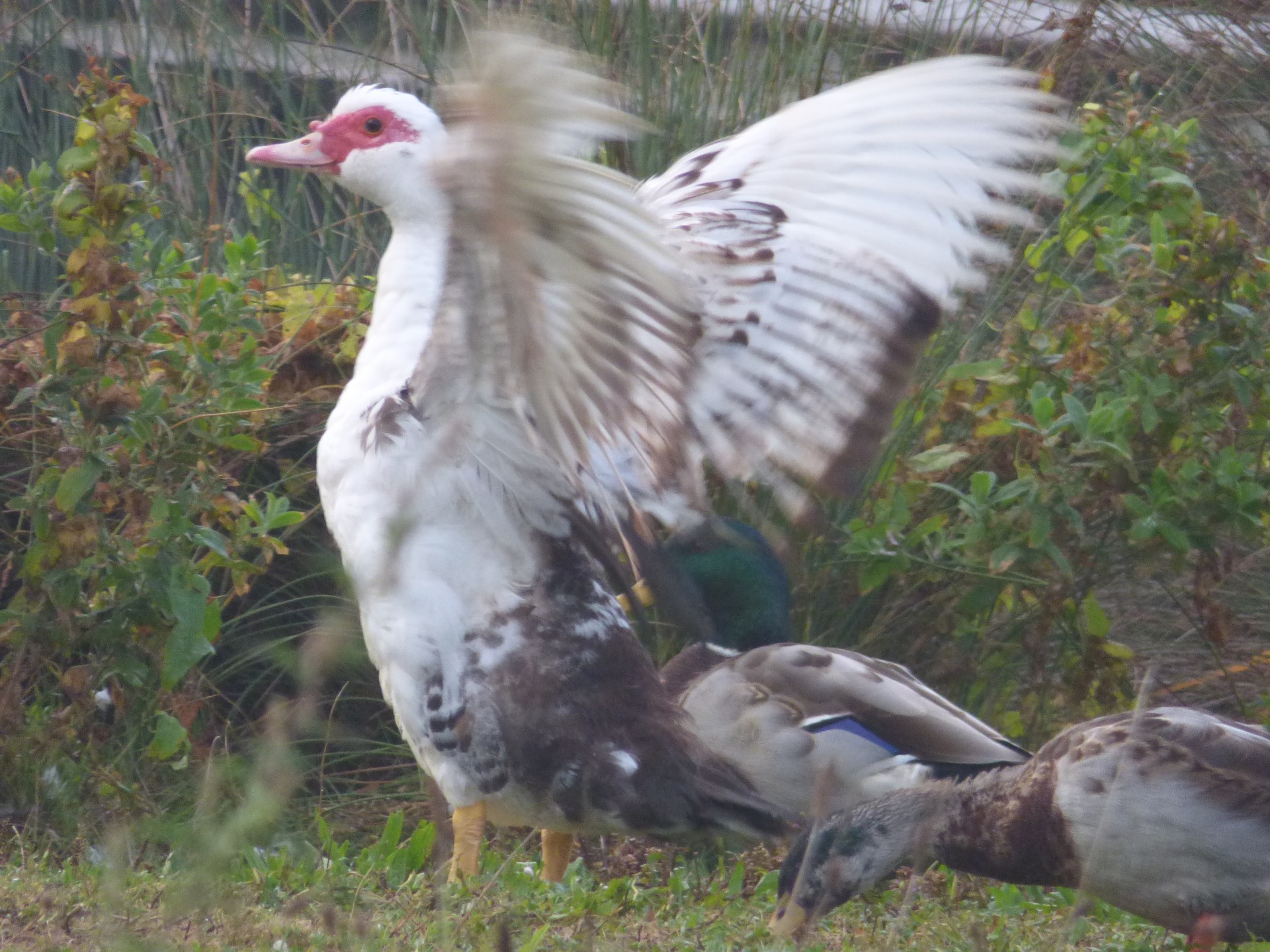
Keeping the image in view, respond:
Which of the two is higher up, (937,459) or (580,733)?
(937,459)

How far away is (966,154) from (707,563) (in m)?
2.10

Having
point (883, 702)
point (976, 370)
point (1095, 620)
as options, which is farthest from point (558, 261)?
point (1095, 620)

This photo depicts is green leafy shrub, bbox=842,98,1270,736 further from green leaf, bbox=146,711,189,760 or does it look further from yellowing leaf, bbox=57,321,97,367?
yellowing leaf, bbox=57,321,97,367

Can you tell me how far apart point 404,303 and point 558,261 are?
1917 mm

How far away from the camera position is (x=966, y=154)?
10.2 feet

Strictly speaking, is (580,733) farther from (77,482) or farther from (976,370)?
(976,370)

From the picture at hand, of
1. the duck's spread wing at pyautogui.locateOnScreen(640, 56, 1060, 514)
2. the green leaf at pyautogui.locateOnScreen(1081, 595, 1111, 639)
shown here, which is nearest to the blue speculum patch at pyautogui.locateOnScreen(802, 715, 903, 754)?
the green leaf at pyautogui.locateOnScreen(1081, 595, 1111, 639)

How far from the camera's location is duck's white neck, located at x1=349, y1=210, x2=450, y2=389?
153 inches

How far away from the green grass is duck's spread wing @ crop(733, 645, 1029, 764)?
360mm

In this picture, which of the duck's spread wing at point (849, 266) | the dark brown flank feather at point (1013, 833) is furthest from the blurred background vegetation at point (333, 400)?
the duck's spread wing at point (849, 266)

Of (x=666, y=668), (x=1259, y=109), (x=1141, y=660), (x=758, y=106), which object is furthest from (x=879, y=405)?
(x=1259, y=109)

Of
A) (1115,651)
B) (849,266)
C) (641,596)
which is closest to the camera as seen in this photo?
(849,266)

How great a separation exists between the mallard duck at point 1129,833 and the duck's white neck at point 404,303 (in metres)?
1.40

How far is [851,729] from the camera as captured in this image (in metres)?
4.34
